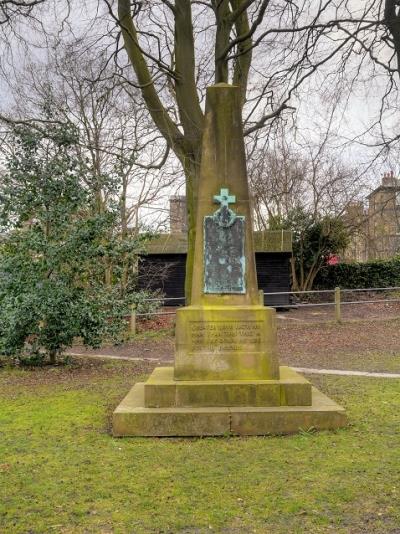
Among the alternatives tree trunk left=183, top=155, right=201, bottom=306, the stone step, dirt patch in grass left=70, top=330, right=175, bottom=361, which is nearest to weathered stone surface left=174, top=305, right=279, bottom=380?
the stone step

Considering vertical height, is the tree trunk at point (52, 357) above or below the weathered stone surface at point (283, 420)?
above

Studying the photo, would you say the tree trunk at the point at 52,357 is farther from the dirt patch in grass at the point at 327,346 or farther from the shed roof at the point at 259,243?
the shed roof at the point at 259,243

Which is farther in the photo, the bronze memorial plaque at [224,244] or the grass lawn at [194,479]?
the bronze memorial plaque at [224,244]

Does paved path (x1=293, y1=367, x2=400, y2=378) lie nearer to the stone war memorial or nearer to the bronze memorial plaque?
the stone war memorial

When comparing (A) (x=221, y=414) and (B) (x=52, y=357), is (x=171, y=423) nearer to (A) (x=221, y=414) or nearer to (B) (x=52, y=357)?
(A) (x=221, y=414)

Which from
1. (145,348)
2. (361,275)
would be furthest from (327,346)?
(361,275)

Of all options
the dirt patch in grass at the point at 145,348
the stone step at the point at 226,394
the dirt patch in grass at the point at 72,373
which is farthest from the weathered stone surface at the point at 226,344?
the dirt patch in grass at the point at 145,348

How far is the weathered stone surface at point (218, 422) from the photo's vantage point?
5914mm

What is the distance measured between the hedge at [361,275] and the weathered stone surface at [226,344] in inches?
887

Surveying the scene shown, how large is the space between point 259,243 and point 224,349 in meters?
17.8

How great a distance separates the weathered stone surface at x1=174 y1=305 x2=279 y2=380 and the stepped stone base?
32cm

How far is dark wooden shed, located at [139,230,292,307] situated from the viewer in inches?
943

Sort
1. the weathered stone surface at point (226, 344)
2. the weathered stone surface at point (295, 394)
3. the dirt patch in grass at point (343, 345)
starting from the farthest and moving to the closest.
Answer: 1. the dirt patch in grass at point (343, 345)
2. the weathered stone surface at point (226, 344)
3. the weathered stone surface at point (295, 394)

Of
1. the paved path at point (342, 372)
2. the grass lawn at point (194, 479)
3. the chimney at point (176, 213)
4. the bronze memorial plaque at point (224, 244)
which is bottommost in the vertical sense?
the grass lawn at point (194, 479)
